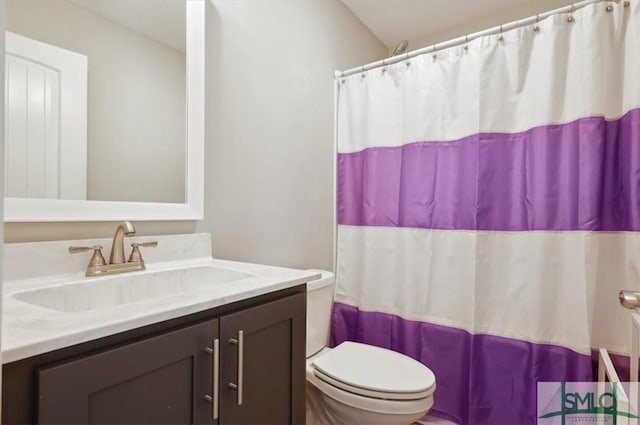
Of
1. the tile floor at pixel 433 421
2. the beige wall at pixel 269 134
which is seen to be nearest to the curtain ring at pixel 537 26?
the beige wall at pixel 269 134

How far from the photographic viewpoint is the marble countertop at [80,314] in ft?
1.65

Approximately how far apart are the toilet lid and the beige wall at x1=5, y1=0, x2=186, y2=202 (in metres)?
0.86

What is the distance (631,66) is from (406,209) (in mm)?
1028

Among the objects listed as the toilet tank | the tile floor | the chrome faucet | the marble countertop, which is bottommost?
the tile floor

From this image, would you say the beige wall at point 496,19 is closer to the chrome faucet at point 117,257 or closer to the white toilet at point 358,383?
the white toilet at point 358,383

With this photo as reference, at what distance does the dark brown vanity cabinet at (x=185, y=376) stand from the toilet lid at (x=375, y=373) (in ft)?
0.91

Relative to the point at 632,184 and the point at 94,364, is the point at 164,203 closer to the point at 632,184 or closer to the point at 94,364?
the point at 94,364

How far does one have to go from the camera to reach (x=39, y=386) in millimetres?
491

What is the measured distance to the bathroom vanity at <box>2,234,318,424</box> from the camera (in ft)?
1.67

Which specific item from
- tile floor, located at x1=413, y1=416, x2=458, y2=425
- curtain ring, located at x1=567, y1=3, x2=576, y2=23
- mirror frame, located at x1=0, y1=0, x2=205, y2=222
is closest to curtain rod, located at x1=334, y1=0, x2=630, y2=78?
curtain ring, located at x1=567, y1=3, x2=576, y2=23

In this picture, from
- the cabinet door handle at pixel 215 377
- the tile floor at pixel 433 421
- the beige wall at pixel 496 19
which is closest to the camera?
the cabinet door handle at pixel 215 377

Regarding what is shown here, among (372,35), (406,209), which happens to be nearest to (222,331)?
(406,209)

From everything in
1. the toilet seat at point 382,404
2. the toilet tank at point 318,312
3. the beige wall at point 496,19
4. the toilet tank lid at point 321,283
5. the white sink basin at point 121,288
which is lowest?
the toilet seat at point 382,404

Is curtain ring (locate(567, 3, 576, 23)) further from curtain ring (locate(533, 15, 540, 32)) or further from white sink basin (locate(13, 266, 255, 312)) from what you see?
white sink basin (locate(13, 266, 255, 312))
